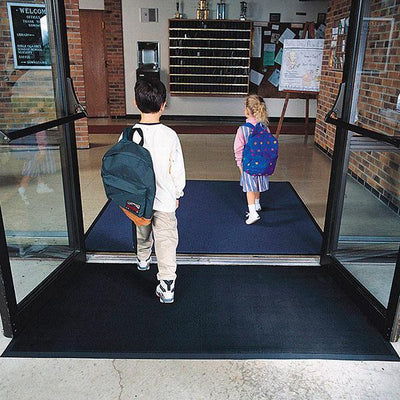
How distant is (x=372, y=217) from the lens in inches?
132

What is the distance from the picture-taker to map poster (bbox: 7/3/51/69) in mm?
2430

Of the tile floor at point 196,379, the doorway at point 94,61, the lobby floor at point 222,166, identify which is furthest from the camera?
the doorway at point 94,61

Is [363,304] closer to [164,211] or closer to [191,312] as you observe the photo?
[191,312]

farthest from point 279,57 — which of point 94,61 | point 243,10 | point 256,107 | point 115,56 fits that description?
point 256,107

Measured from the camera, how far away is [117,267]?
2848 mm

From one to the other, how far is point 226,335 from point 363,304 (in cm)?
83

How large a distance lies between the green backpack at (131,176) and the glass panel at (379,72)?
133cm

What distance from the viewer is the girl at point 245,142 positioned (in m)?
3.42

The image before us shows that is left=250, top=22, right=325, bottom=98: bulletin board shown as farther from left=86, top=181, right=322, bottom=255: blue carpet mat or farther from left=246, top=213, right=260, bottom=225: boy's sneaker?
left=246, top=213, right=260, bottom=225: boy's sneaker

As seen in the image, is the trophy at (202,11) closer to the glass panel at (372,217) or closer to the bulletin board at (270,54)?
the bulletin board at (270,54)

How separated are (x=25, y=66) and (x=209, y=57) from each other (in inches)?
245

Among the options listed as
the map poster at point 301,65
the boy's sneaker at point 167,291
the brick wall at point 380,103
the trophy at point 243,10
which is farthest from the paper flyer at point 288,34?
the boy's sneaker at point 167,291

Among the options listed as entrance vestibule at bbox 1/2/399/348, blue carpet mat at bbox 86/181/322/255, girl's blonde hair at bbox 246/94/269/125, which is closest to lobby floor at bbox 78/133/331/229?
entrance vestibule at bbox 1/2/399/348

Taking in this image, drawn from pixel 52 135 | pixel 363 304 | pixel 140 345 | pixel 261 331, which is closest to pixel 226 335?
pixel 261 331
